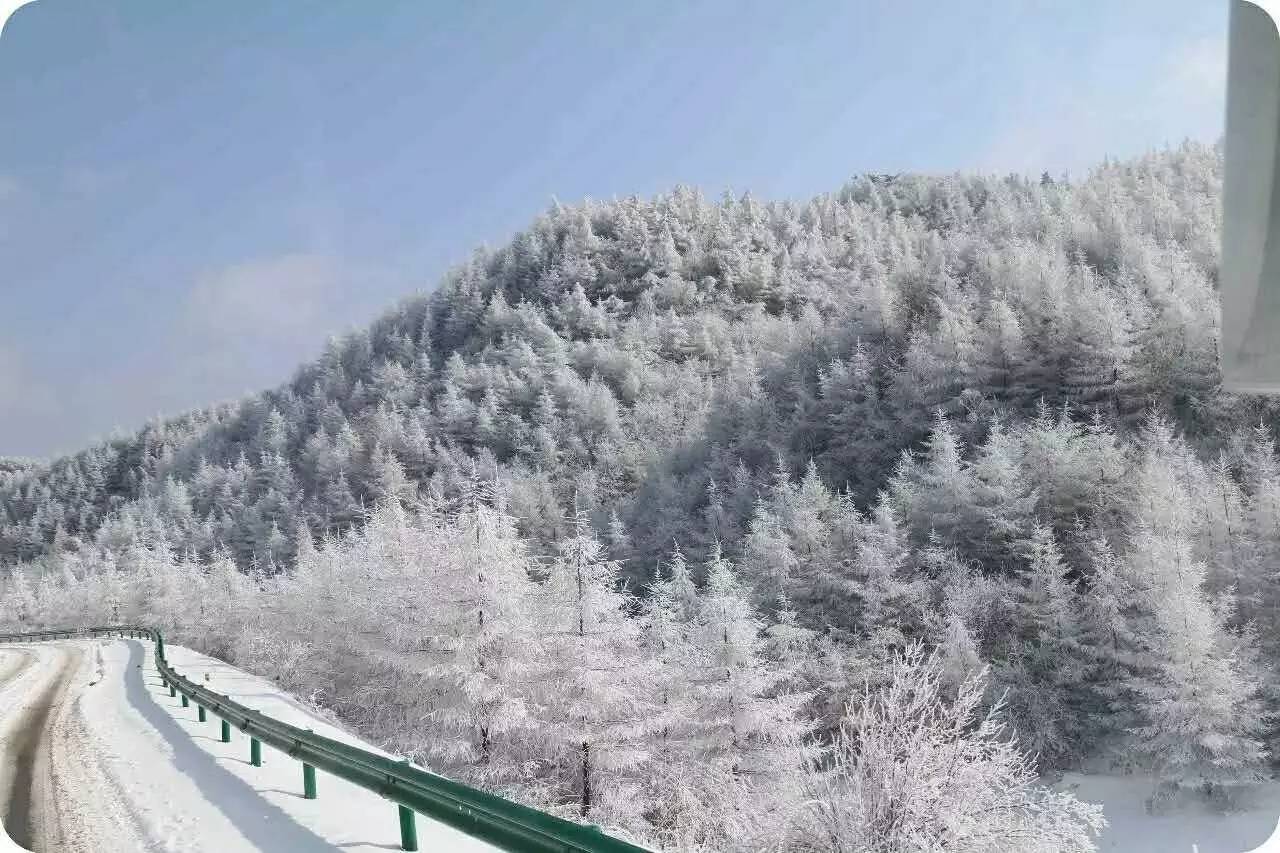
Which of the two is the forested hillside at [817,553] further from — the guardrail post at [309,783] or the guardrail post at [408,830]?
the guardrail post at [309,783]

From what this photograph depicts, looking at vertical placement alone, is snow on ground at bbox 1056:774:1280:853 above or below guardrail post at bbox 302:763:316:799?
below

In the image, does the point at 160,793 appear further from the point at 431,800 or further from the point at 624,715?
the point at 624,715

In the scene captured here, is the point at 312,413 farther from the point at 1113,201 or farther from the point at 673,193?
the point at 1113,201

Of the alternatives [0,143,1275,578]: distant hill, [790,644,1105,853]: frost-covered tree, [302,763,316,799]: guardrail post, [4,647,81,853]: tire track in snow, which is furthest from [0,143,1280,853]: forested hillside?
[4,647,81,853]: tire track in snow

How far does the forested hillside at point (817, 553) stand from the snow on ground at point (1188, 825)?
127 cm

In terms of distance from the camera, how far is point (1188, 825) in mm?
30062

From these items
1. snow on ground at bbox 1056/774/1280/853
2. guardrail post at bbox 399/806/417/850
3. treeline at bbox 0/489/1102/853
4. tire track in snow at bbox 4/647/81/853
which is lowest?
snow on ground at bbox 1056/774/1280/853

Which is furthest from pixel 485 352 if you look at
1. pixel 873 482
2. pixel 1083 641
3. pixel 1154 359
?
pixel 1083 641

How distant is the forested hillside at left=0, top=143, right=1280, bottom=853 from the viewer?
24.3 m

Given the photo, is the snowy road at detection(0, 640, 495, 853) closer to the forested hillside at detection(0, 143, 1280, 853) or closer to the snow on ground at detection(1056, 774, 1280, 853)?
the forested hillside at detection(0, 143, 1280, 853)

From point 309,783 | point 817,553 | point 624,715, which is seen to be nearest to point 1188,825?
point 624,715

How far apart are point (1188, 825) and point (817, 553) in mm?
21369

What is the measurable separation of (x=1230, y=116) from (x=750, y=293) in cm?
16230

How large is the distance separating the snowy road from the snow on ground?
96.2 feet
